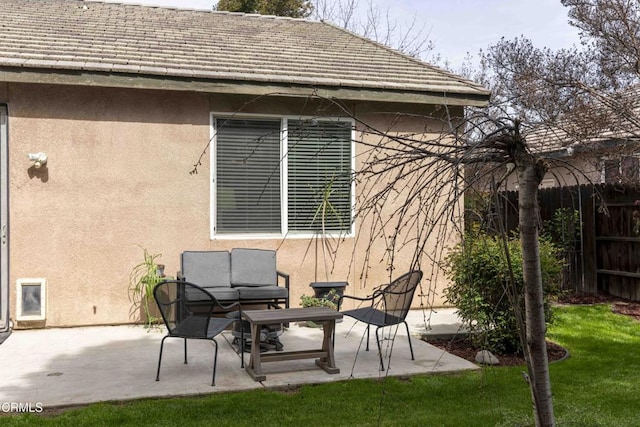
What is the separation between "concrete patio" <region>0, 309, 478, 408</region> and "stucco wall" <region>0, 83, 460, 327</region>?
0.73 metres

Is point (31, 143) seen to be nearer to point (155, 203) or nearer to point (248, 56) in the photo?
point (155, 203)

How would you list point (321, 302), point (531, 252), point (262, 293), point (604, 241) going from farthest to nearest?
point (604, 241) < point (321, 302) < point (262, 293) < point (531, 252)

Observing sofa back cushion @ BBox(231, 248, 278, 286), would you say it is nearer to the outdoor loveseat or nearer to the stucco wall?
the outdoor loveseat

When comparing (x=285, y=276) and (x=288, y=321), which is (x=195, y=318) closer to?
(x=288, y=321)

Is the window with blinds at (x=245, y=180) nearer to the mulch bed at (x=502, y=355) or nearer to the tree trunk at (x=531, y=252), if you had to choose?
the mulch bed at (x=502, y=355)

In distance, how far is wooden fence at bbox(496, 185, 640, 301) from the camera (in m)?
10.2

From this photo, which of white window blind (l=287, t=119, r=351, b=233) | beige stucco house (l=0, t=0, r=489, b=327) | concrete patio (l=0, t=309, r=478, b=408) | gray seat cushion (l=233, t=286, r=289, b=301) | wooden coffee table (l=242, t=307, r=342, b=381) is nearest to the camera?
concrete patio (l=0, t=309, r=478, b=408)

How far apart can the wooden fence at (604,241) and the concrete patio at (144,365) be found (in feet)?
14.9

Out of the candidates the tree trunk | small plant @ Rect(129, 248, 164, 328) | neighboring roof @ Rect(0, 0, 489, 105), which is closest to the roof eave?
neighboring roof @ Rect(0, 0, 489, 105)

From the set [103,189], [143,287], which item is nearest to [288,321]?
[143,287]

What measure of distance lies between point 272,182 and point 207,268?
1.67 metres

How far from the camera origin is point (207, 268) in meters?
8.08

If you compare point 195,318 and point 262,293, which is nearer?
point 195,318

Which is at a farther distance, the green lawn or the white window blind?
the white window blind
